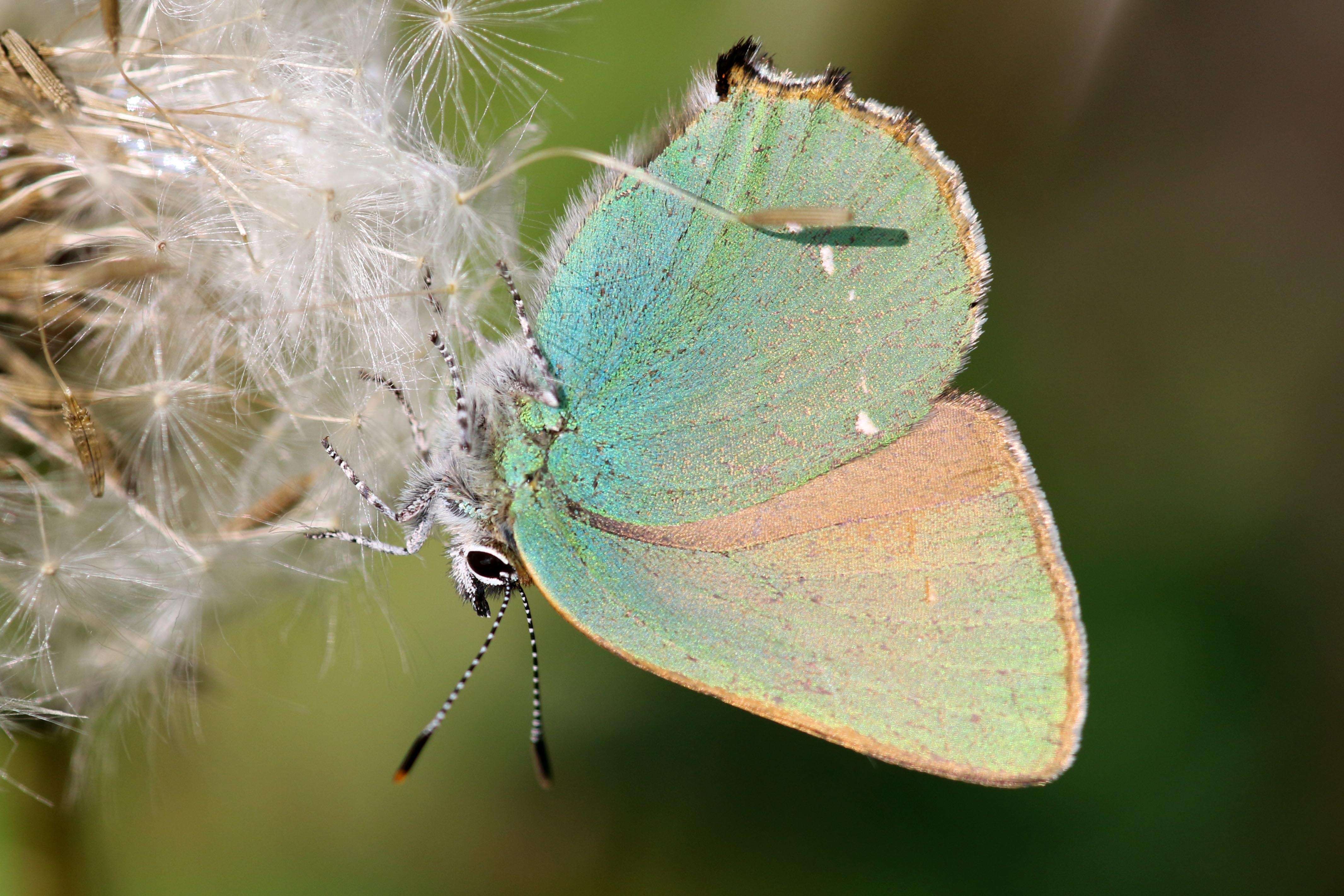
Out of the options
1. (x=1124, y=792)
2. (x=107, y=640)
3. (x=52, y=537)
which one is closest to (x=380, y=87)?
(x=52, y=537)

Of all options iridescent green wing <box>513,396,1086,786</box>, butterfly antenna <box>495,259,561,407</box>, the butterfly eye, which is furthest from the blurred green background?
iridescent green wing <box>513,396,1086,786</box>

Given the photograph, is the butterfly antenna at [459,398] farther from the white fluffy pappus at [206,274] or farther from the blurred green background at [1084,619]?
the blurred green background at [1084,619]

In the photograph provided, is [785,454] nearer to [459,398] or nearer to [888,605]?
[888,605]

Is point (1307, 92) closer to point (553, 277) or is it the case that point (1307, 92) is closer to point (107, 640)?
point (553, 277)

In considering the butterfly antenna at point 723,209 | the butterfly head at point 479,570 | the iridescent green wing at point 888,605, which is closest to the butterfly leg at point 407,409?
the butterfly head at point 479,570

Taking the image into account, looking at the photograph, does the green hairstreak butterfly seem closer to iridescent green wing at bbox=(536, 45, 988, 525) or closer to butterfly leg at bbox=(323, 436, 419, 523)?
iridescent green wing at bbox=(536, 45, 988, 525)

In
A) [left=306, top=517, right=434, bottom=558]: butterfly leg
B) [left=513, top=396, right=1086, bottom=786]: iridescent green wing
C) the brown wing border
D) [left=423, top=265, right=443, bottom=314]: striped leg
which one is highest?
the brown wing border

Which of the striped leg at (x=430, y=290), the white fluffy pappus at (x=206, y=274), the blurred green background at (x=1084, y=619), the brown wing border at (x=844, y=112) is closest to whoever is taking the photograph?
the brown wing border at (x=844, y=112)
